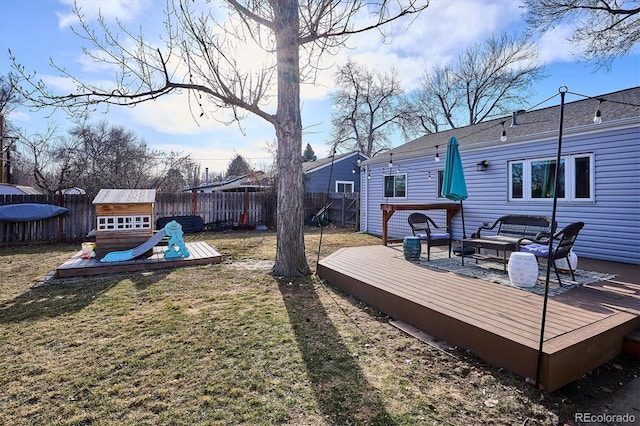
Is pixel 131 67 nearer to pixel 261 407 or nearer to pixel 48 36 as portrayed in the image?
pixel 48 36

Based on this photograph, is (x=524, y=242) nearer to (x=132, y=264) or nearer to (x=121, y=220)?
(x=132, y=264)

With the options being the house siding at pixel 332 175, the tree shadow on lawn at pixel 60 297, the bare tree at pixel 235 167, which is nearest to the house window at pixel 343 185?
the house siding at pixel 332 175

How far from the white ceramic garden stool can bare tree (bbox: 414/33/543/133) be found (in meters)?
21.9

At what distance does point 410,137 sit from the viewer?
88.4ft

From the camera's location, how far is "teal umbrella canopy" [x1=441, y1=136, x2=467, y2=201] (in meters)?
5.99

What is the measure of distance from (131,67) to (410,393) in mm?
Answer: 5788

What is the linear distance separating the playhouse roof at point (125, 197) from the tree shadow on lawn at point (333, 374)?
4418 millimetres

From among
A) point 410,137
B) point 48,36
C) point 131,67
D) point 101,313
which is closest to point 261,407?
point 101,313

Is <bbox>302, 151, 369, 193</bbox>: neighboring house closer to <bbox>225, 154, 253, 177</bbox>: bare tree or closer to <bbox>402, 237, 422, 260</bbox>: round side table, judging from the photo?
<bbox>402, 237, 422, 260</bbox>: round side table

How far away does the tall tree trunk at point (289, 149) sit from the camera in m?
5.27

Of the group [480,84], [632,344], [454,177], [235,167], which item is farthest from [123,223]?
[235,167]

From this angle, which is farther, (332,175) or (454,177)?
(332,175)

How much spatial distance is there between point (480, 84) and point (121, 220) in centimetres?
2473

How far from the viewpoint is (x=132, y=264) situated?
240 inches
